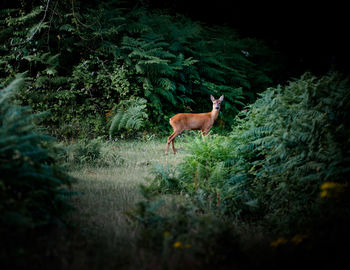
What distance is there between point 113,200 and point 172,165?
7.21 feet

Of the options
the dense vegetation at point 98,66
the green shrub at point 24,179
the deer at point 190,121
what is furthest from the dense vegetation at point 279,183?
the dense vegetation at point 98,66

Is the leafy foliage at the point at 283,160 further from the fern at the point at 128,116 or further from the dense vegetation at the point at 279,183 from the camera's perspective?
the fern at the point at 128,116

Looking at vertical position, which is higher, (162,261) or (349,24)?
(349,24)

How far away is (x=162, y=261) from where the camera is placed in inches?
94.0

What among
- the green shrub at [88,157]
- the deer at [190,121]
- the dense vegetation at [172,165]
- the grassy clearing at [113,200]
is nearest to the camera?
the dense vegetation at [172,165]

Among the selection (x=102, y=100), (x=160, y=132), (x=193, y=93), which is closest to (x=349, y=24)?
(x=193, y=93)

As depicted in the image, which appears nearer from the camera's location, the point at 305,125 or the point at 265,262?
the point at 265,262

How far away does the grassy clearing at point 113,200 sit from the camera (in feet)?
9.17

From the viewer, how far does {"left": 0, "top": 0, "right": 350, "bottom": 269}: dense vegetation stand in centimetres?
263

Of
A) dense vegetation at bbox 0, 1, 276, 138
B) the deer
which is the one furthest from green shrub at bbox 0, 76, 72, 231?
the deer

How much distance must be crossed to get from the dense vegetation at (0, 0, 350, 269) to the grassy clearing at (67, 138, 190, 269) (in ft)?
A: 0.49

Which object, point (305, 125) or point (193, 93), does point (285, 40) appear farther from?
point (305, 125)

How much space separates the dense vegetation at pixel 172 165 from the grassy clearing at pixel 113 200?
5.9 inches

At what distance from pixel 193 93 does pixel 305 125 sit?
8762 mm
